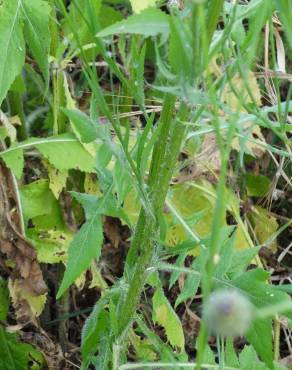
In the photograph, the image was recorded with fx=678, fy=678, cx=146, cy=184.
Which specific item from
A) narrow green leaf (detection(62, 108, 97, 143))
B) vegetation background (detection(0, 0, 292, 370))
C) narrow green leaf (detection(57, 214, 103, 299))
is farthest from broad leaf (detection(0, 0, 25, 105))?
narrow green leaf (detection(57, 214, 103, 299))

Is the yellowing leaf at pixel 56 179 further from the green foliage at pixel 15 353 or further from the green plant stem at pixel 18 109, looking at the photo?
the green foliage at pixel 15 353

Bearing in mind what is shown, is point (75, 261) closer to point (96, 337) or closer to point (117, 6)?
point (96, 337)

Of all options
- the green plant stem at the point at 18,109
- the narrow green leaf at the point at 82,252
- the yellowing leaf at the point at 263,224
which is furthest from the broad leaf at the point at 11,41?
the yellowing leaf at the point at 263,224

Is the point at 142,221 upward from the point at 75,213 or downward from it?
upward

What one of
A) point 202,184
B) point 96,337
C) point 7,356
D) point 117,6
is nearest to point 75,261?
point 96,337

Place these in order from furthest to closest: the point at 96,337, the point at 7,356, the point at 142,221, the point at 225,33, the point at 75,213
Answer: the point at 75,213 → the point at 7,356 → the point at 96,337 → the point at 142,221 → the point at 225,33
